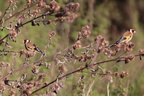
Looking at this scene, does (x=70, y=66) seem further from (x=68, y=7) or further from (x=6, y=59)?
(x=68, y=7)

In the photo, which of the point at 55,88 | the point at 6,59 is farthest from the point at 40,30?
the point at 55,88

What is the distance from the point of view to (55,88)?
8.10 ft

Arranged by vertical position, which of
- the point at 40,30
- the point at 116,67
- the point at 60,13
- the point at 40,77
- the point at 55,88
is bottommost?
the point at 55,88

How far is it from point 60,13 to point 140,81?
2269mm

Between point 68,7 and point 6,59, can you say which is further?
point 6,59

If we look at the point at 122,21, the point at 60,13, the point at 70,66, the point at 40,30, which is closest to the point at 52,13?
the point at 60,13

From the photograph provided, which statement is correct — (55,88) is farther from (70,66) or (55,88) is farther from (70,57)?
(70,66)


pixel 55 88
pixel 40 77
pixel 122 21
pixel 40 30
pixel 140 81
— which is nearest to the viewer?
pixel 55 88

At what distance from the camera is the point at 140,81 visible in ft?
15.4

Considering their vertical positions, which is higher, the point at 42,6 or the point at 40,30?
the point at 40,30

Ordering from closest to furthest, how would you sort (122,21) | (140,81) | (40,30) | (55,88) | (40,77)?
(55,88)
(40,77)
(140,81)
(40,30)
(122,21)

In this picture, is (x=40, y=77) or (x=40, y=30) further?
(x=40, y=30)

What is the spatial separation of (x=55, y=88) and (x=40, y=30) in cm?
296

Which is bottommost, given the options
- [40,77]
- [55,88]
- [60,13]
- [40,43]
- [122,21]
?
[55,88]
